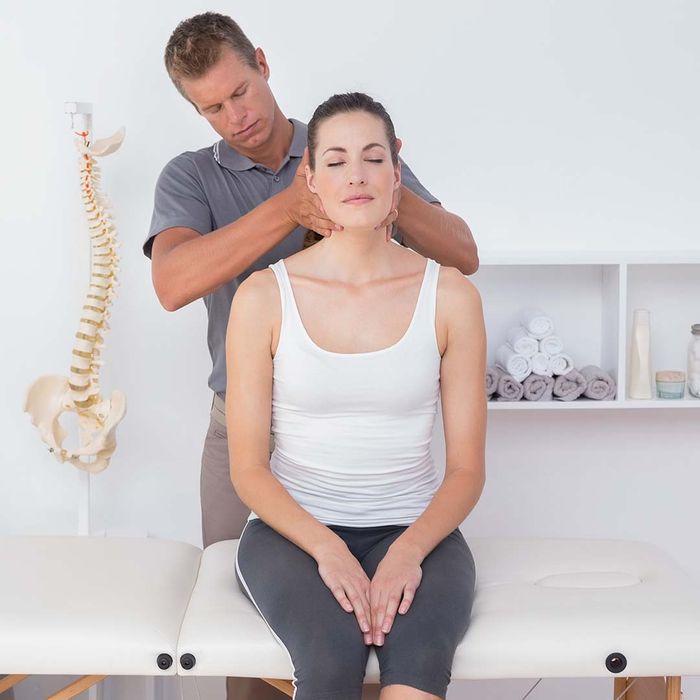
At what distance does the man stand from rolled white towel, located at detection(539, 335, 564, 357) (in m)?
0.69

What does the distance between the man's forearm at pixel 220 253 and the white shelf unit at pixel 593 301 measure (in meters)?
1.08

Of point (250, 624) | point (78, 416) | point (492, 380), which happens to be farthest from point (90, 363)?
point (250, 624)

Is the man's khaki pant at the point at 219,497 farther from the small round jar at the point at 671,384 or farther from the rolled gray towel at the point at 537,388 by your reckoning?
the small round jar at the point at 671,384

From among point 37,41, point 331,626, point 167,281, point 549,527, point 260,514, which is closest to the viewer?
point 331,626

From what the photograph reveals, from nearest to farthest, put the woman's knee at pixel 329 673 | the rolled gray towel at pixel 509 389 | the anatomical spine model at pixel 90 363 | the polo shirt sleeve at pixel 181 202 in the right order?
1. the woman's knee at pixel 329 673
2. the polo shirt sleeve at pixel 181 202
3. the anatomical spine model at pixel 90 363
4. the rolled gray towel at pixel 509 389

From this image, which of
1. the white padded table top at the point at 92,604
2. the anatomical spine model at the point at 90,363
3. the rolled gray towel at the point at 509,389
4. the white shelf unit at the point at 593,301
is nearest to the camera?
the white padded table top at the point at 92,604

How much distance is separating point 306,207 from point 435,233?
28 centimetres

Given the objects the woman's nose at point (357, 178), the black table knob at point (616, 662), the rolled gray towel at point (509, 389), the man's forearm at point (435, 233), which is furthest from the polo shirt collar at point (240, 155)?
the black table knob at point (616, 662)

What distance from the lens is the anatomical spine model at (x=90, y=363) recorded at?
249cm

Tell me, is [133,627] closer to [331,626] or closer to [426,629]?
[331,626]

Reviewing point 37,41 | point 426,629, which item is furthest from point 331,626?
point 37,41

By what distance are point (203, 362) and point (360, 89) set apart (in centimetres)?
81

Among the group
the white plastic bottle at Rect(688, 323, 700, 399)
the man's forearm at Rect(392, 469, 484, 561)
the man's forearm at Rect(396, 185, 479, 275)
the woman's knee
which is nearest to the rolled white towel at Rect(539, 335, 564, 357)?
the white plastic bottle at Rect(688, 323, 700, 399)

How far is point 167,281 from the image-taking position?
188 centimetres
